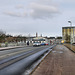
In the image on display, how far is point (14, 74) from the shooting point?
23.2ft

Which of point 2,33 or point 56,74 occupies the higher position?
point 2,33

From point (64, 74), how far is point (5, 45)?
3621 centimetres

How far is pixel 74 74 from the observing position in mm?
7035

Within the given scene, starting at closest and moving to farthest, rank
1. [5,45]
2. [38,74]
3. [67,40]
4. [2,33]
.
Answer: [38,74]
[5,45]
[2,33]
[67,40]

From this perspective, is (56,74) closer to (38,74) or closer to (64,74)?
(64,74)

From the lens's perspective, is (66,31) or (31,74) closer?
(31,74)

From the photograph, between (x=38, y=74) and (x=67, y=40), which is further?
(x=67, y=40)

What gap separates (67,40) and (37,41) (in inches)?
2707

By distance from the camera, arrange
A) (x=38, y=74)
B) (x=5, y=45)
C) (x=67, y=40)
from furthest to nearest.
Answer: (x=67, y=40)
(x=5, y=45)
(x=38, y=74)

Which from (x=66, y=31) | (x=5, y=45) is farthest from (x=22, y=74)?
(x=66, y=31)

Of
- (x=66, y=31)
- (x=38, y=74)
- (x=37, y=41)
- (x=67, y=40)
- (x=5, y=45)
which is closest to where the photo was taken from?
(x=38, y=74)

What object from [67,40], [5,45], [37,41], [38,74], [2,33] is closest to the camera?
[38,74]

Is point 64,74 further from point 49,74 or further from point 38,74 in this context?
point 38,74

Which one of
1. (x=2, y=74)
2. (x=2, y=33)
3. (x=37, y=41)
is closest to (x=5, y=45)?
(x=37, y=41)
